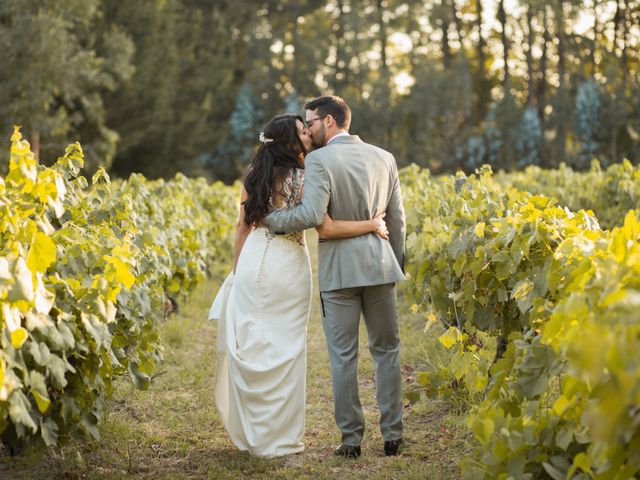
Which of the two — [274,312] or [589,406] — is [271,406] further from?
[589,406]

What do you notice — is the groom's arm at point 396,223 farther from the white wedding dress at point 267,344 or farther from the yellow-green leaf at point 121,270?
the yellow-green leaf at point 121,270

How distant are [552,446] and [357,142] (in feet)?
7.11

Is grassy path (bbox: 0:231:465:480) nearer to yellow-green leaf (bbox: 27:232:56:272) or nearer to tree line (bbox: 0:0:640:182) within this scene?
yellow-green leaf (bbox: 27:232:56:272)

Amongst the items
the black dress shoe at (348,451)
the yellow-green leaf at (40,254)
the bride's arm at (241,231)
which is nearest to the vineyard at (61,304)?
the yellow-green leaf at (40,254)

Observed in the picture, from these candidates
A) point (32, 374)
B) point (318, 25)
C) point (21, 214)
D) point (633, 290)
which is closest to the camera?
point (633, 290)

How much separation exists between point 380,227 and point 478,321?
853 mm

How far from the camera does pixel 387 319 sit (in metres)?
4.91

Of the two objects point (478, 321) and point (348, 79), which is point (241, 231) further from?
point (348, 79)

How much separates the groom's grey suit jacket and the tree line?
22.7 meters

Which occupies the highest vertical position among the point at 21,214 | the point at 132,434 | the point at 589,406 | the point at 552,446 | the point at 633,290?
the point at 21,214

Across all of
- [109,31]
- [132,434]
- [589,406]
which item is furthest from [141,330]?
[109,31]

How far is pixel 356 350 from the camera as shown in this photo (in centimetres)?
488

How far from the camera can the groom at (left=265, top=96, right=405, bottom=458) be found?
187 inches

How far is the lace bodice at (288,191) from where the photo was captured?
4988 millimetres
